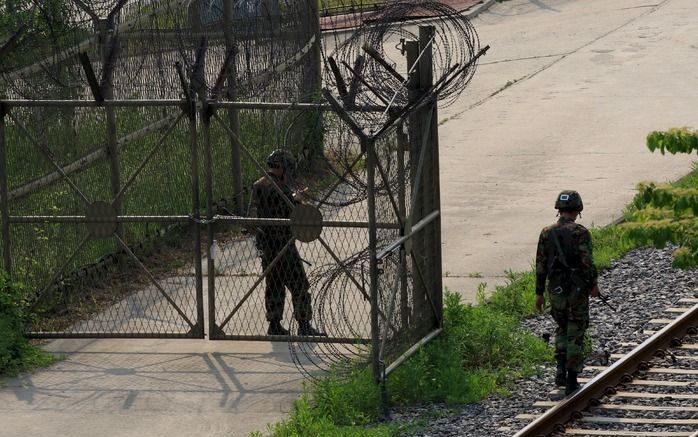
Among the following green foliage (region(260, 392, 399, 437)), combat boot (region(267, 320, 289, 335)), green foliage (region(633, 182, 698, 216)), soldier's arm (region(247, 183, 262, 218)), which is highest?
green foliage (region(633, 182, 698, 216))

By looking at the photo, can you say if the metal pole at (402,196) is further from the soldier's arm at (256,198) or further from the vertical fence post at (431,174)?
the soldier's arm at (256,198)

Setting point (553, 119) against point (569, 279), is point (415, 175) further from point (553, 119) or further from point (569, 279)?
point (553, 119)

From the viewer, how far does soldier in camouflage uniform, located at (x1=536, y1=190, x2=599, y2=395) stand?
12.1 meters

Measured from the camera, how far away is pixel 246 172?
19.2 metres

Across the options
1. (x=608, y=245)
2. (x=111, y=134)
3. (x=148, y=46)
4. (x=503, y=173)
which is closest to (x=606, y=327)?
(x=608, y=245)

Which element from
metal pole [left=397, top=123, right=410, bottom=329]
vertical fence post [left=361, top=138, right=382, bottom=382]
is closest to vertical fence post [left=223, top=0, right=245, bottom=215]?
metal pole [left=397, top=123, right=410, bottom=329]

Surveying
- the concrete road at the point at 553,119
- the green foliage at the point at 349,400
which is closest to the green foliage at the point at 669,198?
the green foliage at the point at 349,400

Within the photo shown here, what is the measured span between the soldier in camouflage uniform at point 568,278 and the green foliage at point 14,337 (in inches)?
184

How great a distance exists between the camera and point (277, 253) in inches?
546

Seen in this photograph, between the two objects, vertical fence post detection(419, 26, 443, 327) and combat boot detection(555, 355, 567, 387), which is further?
vertical fence post detection(419, 26, 443, 327)

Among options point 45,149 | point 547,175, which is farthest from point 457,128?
point 45,149

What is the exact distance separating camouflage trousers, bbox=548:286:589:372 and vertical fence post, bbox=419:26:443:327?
4.51 feet

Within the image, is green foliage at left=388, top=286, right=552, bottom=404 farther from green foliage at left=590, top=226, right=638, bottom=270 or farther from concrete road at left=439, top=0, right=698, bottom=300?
green foliage at left=590, top=226, right=638, bottom=270

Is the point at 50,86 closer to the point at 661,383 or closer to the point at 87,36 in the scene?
the point at 87,36
